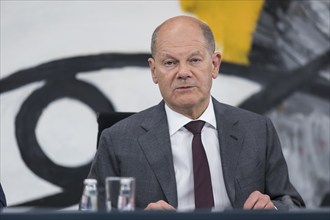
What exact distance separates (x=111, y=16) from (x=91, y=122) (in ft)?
1.56

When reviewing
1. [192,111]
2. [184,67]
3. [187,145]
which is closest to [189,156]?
[187,145]

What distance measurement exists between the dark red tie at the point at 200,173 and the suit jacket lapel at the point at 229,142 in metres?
0.05

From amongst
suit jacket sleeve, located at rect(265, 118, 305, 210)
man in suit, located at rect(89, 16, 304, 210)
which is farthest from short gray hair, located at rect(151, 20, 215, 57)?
suit jacket sleeve, located at rect(265, 118, 305, 210)

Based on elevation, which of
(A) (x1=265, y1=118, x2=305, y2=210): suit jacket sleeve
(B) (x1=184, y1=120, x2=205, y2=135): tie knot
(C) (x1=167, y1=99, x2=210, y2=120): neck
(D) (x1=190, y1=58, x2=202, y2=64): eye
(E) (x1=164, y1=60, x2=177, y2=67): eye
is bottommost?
(A) (x1=265, y1=118, x2=305, y2=210): suit jacket sleeve

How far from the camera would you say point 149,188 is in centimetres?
222

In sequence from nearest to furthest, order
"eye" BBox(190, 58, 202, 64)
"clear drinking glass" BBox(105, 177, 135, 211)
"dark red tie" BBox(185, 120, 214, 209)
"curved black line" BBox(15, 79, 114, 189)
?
"clear drinking glass" BBox(105, 177, 135, 211), "dark red tie" BBox(185, 120, 214, 209), "eye" BBox(190, 58, 202, 64), "curved black line" BBox(15, 79, 114, 189)

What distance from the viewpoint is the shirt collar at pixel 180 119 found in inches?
91.5

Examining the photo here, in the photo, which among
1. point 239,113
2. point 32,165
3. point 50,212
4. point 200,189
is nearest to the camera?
point 50,212

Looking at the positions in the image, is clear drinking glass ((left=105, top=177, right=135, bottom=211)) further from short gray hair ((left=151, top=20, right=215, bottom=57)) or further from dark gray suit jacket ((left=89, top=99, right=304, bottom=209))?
short gray hair ((left=151, top=20, right=215, bottom=57))

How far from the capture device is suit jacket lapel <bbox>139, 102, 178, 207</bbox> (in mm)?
2197

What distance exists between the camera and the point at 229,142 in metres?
2.30

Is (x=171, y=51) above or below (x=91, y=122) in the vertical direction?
above

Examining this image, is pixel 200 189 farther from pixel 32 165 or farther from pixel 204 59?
pixel 32 165

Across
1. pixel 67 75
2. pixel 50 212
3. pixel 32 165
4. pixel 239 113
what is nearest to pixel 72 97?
pixel 67 75
